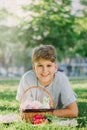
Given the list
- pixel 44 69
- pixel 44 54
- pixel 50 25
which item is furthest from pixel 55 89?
pixel 50 25

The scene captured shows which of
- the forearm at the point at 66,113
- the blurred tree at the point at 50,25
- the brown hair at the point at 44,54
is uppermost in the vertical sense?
the blurred tree at the point at 50,25

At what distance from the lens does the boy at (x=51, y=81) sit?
4.89m

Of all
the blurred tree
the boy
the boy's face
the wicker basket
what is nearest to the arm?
the boy

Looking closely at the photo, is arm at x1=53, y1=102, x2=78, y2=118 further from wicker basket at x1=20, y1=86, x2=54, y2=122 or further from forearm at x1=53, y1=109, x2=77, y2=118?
wicker basket at x1=20, y1=86, x2=54, y2=122

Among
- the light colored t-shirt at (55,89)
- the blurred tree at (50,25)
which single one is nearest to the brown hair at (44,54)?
the light colored t-shirt at (55,89)

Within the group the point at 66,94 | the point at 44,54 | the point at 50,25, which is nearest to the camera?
the point at 44,54

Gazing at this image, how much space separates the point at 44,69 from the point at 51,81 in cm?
23

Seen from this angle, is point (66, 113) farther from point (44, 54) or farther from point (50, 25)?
point (50, 25)

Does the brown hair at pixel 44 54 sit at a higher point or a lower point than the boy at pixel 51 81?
higher

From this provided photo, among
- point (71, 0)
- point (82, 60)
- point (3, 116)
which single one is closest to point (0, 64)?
point (82, 60)

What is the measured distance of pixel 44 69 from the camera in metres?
4.91

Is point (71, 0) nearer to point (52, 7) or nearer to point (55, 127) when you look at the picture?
point (52, 7)

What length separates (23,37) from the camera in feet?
118

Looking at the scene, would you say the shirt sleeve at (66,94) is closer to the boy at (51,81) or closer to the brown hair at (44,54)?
the boy at (51,81)
